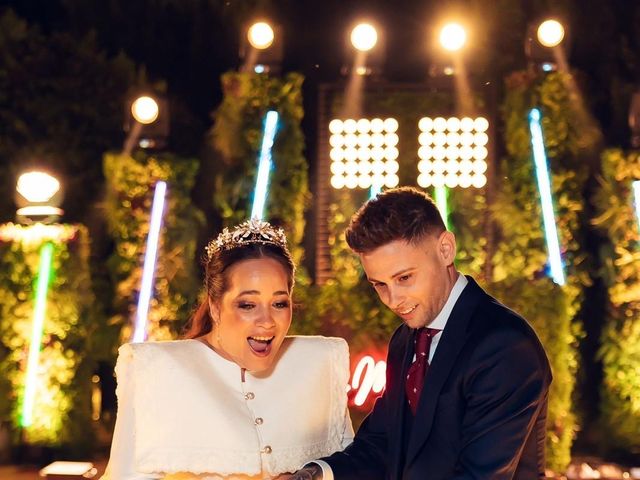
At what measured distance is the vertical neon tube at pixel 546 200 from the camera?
7.77m

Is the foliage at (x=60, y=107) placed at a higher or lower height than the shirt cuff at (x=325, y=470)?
higher

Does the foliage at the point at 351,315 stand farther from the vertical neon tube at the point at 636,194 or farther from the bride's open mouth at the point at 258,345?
the bride's open mouth at the point at 258,345

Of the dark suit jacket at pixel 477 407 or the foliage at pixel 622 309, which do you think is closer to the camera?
the dark suit jacket at pixel 477 407

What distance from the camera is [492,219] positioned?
27.0ft

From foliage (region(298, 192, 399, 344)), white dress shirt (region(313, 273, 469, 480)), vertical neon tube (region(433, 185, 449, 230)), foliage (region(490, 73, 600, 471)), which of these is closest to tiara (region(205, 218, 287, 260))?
white dress shirt (region(313, 273, 469, 480))

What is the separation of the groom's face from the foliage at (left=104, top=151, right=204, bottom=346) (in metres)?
5.31

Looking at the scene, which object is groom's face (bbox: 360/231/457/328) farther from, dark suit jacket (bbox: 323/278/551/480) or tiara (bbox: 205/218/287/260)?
tiara (bbox: 205/218/287/260)

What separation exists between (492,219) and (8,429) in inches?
160

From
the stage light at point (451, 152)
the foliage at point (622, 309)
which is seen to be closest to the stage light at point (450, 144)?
the stage light at point (451, 152)

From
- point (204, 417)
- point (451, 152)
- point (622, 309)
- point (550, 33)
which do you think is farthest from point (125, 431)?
point (622, 309)

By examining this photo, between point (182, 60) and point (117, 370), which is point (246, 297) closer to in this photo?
point (117, 370)

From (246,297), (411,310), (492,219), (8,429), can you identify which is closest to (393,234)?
(411,310)

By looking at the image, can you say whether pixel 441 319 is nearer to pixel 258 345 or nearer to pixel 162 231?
pixel 258 345

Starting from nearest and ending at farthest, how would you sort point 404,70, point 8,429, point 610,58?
point 8,429 < point 610,58 < point 404,70
